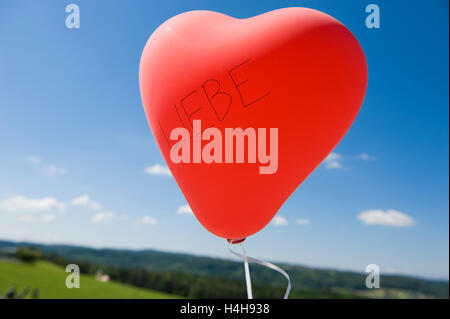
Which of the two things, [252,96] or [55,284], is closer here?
[252,96]

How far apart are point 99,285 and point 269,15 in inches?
905

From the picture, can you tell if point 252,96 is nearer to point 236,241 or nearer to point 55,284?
point 236,241

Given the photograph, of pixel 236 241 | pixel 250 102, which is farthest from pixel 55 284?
pixel 250 102

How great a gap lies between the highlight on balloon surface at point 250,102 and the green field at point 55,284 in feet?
60.3

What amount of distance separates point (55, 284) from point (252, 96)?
22.8 meters

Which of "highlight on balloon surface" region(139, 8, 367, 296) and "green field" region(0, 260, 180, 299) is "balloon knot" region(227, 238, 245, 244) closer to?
"highlight on balloon surface" region(139, 8, 367, 296)

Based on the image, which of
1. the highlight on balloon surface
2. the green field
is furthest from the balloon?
the green field

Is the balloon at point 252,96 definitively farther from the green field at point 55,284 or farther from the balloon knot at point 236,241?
the green field at point 55,284

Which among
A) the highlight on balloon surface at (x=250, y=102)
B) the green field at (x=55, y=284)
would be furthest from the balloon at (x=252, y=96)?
the green field at (x=55, y=284)

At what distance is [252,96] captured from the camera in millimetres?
2191

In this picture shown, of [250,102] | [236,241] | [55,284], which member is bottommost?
[55,284]

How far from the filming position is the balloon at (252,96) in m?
2.18
